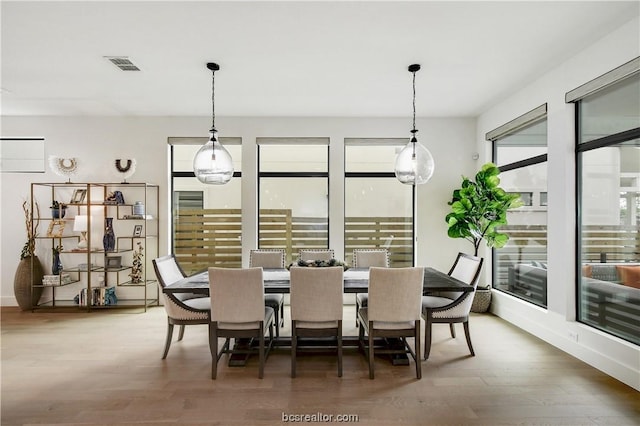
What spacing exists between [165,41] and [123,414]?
116 inches

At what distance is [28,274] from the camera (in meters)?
4.88

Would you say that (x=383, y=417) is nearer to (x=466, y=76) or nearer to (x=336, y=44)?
(x=336, y=44)

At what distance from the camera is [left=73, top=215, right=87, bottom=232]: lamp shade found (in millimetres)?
4809

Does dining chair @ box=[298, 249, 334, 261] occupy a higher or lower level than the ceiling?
lower

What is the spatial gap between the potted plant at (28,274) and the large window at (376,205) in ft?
15.0

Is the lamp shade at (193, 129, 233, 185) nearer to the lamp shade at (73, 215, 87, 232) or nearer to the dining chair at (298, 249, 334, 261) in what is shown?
the dining chair at (298, 249, 334, 261)

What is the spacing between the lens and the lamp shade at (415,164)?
314 cm

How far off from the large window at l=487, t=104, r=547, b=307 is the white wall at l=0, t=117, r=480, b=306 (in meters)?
0.62

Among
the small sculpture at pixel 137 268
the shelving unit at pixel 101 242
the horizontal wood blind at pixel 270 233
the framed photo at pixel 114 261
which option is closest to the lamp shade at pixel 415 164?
the horizontal wood blind at pixel 270 233

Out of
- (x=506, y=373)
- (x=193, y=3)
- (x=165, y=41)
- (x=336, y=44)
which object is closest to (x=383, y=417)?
(x=506, y=373)

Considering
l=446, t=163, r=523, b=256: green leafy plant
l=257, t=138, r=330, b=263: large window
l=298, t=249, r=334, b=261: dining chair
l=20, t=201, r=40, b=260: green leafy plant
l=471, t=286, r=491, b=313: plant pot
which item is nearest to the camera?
l=446, t=163, r=523, b=256: green leafy plant

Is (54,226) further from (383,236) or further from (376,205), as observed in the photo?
(383,236)

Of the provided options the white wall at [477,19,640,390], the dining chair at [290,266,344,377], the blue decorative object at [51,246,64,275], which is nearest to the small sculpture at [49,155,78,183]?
the blue decorative object at [51,246,64,275]

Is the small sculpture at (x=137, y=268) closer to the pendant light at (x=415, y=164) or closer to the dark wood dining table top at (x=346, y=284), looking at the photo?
the dark wood dining table top at (x=346, y=284)
